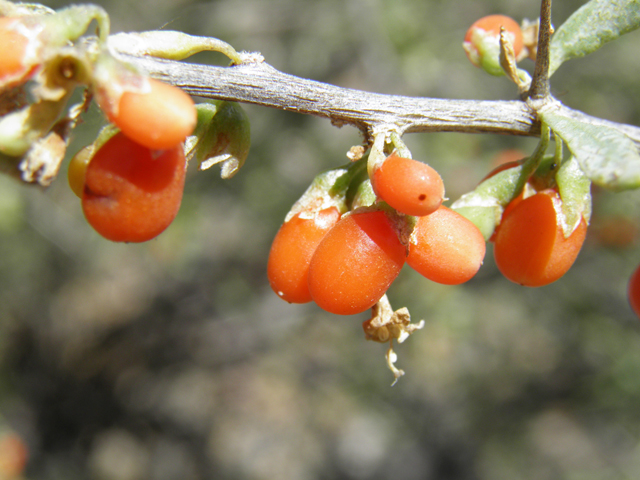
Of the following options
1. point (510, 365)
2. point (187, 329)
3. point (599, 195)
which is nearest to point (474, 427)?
point (510, 365)

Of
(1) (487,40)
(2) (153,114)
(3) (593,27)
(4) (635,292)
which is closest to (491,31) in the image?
(1) (487,40)

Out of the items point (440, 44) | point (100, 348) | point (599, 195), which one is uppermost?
point (440, 44)

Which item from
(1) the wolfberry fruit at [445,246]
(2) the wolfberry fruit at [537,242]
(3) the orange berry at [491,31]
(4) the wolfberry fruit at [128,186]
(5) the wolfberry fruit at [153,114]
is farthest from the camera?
(3) the orange berry at [491,31]

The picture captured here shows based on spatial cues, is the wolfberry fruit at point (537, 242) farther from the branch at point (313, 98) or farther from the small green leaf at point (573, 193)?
the branch at point (313, 98)

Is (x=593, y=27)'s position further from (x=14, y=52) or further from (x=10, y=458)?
(x=10, y=458)

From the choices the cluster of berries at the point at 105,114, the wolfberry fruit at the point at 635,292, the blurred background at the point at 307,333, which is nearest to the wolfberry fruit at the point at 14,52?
the cluster of berries at the point at 105,114

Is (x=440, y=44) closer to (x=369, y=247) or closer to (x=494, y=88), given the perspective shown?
(x=494, y=88)

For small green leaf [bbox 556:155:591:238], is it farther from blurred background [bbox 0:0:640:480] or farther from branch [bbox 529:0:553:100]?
blurred background [bbox 0:0:640:480]
